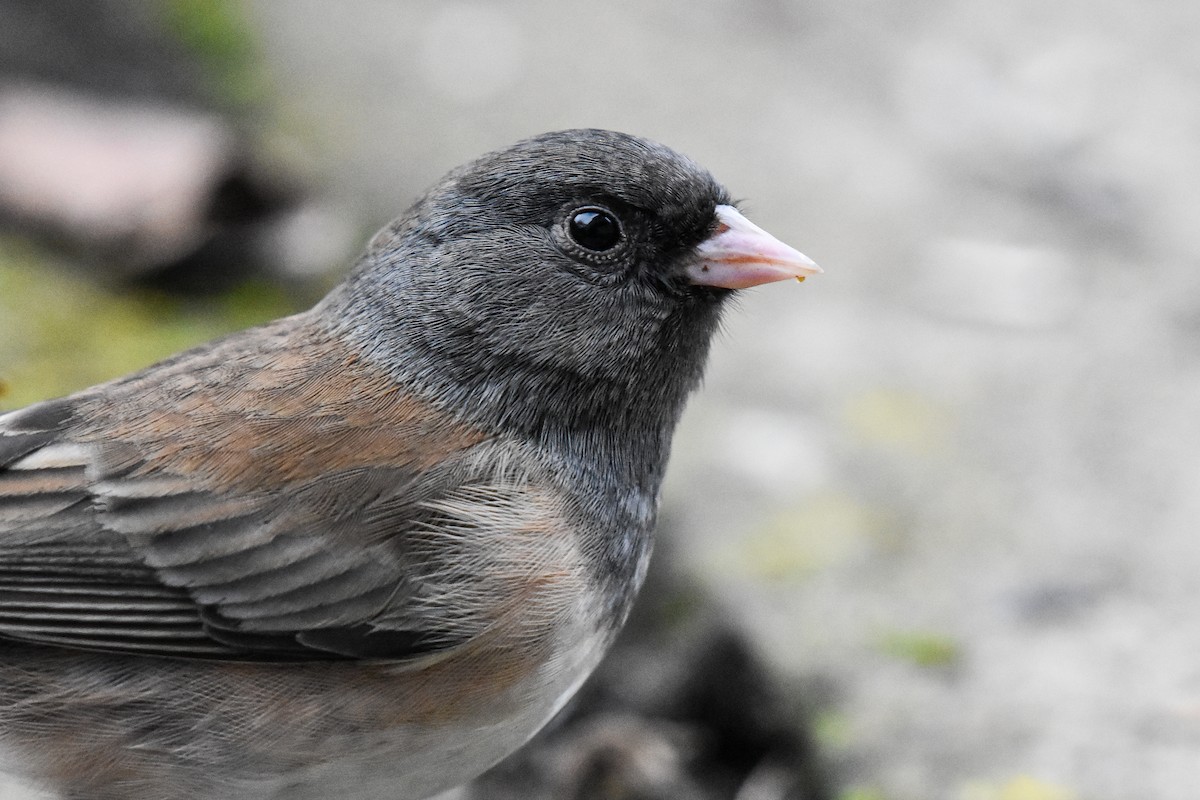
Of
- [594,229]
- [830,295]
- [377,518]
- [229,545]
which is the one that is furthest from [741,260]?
[830,295]

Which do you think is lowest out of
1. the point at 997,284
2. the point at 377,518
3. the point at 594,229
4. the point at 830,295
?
the point at 377,518

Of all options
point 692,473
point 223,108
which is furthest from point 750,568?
point 223,108

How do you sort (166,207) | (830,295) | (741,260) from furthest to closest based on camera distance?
(830,295) → (166,207) → (741,260)

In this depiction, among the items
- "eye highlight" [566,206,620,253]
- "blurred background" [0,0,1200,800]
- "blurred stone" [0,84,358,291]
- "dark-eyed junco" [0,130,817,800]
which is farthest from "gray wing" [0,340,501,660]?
"blurred stone" [0,84,358,291]

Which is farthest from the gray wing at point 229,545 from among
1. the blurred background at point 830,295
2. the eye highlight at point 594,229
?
the blurred background at point 830,295

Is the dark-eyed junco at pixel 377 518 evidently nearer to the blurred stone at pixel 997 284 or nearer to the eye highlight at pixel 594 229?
the eye highlight at pixel 594 229

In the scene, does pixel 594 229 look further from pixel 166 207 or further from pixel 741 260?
pixel 166 207

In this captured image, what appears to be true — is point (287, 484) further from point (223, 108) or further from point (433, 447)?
point (223, 108)
